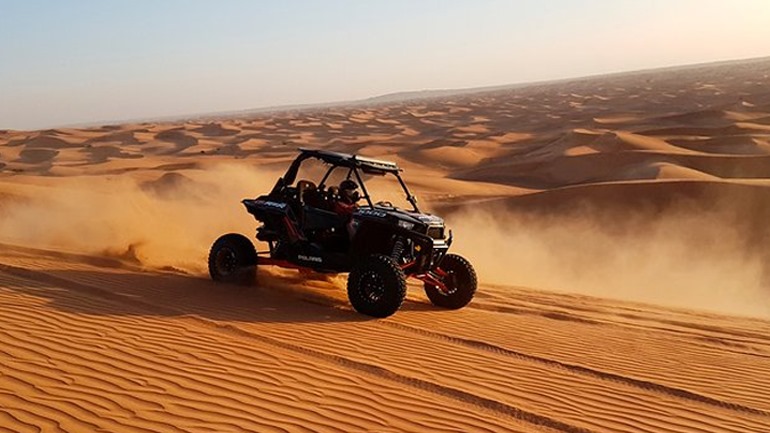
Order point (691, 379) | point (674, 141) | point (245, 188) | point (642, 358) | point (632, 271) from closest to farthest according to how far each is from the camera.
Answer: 1. point (691, 379)
2. point (642, 358)
3. point (632, 271)
4. point (245, 188)
5. point (674, 141)

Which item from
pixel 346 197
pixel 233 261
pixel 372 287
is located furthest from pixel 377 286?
pixel 233 261

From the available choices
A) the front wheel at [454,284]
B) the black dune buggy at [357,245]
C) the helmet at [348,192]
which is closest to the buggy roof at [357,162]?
the black dune buggy at [357,245]

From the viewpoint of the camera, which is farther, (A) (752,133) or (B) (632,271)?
(A) (752,133)

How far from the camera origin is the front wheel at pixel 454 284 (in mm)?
8438

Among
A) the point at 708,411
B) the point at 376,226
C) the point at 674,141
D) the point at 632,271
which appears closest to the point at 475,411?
the point at 708,411

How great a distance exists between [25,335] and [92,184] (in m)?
15.5

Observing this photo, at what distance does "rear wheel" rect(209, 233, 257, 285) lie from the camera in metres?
9.08

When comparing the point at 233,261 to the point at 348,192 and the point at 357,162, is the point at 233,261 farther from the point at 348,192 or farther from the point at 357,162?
→ the point at 357,162

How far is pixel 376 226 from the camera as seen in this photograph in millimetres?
7949

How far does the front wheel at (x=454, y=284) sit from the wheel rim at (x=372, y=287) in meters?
1.03

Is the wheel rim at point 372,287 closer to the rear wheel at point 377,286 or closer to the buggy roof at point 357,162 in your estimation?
the rear wheel at point 377,286

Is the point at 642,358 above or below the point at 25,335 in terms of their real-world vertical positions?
below

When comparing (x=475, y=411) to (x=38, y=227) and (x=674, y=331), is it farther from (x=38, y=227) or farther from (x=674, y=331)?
(x=38, y=227)

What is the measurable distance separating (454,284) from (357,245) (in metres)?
1.35
